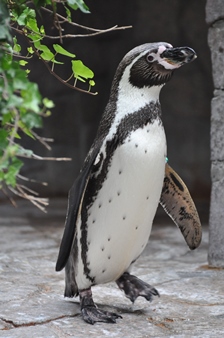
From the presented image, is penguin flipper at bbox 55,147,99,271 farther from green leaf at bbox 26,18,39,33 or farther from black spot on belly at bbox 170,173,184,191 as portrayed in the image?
green leaf at bbox 26,18,39,33

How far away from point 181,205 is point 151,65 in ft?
2.02

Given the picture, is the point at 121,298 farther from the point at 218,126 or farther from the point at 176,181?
the point at 218,126

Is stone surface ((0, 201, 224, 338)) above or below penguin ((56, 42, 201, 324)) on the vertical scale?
→ below

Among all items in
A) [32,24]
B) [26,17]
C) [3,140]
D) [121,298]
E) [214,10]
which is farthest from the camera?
[214,10]

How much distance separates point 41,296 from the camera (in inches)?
111

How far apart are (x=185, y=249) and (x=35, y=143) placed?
3.44 meters

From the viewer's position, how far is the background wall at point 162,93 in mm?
7062

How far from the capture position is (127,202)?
2223 millimetres

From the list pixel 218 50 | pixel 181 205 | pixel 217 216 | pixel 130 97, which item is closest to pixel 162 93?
pixel 218 50

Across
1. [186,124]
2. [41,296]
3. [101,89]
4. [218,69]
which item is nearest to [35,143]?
[101,89]

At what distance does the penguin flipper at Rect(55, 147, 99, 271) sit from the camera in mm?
2250

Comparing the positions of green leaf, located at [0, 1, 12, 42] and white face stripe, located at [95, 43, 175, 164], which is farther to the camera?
white face stripe, located at [95, 43, 175, 164]

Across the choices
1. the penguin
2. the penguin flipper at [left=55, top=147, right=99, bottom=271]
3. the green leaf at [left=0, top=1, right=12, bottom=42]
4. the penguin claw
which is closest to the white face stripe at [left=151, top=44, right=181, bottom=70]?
the penguin

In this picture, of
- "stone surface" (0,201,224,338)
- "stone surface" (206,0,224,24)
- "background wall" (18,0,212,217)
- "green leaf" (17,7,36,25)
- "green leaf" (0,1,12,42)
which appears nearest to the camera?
"green leaf" (0,1,12,42)
